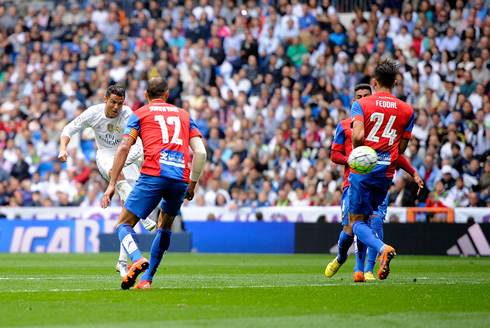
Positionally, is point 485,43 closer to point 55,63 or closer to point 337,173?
point 337,173

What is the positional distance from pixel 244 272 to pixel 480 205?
24.4ft

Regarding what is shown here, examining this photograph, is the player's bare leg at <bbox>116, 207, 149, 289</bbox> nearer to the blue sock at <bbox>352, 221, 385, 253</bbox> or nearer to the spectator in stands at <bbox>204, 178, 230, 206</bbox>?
the blue sock at <bbox>352, 221, 385, 253</bbox>

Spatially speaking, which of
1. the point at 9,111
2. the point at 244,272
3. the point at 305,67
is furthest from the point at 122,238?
the point at 9,111

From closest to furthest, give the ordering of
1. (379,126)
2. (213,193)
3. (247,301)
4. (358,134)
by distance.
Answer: (247,301) → (358,134) → (379,126) → (213,193)

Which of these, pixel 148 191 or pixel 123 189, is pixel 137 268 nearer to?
pixel 148 191

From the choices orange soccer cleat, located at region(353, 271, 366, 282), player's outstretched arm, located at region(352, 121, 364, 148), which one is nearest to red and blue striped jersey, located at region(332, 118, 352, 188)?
player's outstretched arm, located at region(352, 121, 364, 148)

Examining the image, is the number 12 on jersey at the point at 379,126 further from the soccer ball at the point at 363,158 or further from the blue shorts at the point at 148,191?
the blue shorts at the point at 148,191

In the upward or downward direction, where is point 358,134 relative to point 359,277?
upward

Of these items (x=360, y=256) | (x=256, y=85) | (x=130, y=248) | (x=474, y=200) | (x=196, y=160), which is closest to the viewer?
(x=130, y=248)

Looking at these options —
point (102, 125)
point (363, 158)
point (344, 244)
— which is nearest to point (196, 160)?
point (363, 158)

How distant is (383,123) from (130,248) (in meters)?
3.13

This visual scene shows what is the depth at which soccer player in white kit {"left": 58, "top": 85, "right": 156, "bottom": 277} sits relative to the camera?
9172 mm

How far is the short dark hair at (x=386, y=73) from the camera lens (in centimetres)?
808

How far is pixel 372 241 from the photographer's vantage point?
7684 mm
